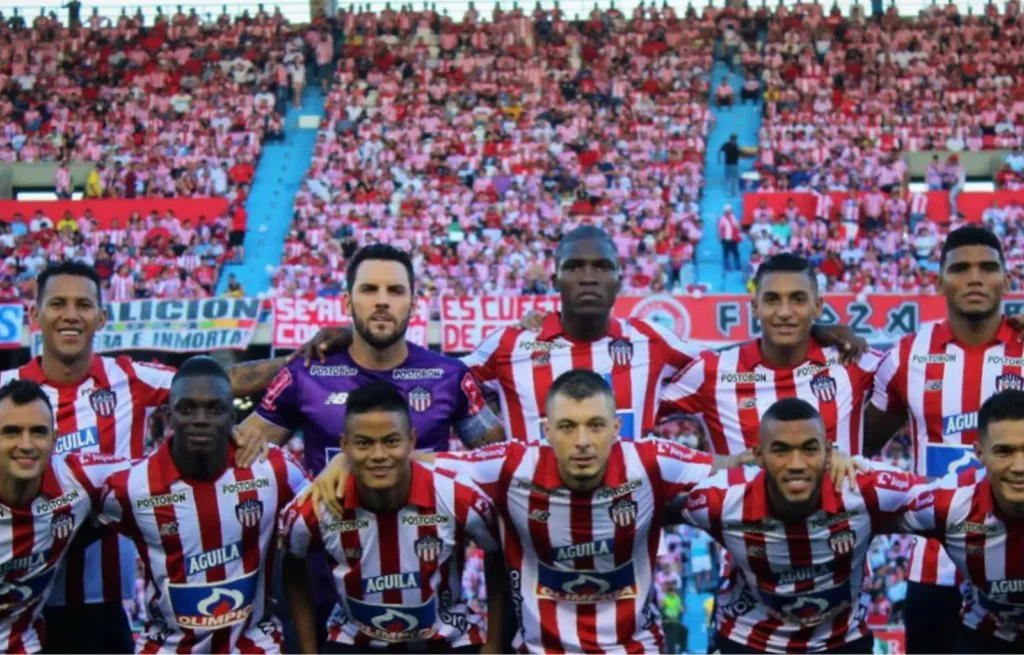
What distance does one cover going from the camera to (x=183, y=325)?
19.5m

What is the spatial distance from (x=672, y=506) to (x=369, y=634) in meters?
1.30

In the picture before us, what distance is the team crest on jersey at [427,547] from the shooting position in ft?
17.9

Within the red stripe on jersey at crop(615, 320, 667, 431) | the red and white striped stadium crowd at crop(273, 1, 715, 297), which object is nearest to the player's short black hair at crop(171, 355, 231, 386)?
the red stripe on jersey at crop(615, 320, 667, 431)

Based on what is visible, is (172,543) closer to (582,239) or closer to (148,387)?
(148,387)

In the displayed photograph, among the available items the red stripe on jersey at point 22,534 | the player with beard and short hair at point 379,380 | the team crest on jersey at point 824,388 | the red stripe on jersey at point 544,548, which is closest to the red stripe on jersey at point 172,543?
the red stripe on jersey at point 22,534

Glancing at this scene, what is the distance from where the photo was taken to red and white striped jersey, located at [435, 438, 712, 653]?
17.8 feet

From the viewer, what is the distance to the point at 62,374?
6.03 m

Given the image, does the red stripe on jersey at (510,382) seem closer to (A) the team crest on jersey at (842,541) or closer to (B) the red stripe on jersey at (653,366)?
(B) the red stripe on jersey at (653,366)

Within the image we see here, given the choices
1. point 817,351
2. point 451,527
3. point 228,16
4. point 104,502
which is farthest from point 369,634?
point 228,16

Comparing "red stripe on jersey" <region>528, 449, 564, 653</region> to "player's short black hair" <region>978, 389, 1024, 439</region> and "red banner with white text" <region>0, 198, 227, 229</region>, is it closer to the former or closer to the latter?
"player's short black hair" <region>978, 389, 1024, 439</region>

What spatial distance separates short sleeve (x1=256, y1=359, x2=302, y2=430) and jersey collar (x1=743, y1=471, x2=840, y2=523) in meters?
1.97

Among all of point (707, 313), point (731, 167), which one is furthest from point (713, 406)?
point (731, 167)

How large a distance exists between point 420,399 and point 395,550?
74cm

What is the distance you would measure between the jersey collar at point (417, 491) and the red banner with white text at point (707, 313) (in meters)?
12.9
